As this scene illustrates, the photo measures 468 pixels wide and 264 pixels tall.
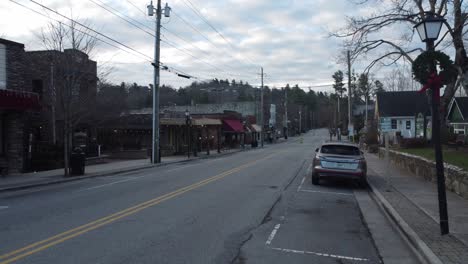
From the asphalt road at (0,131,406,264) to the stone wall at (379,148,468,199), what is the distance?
3.09 metres

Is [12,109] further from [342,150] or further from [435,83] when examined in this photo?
[435,83]

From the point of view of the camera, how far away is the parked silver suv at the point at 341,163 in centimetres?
1616

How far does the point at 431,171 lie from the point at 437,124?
31.1 ft

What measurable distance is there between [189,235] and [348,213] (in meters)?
4.84

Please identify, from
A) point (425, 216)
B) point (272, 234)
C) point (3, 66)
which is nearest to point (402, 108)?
point (3, 66)

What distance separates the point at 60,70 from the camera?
901 inches

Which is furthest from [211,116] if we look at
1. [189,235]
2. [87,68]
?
[189,235]

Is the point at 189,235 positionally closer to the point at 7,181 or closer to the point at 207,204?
the point at 207,204

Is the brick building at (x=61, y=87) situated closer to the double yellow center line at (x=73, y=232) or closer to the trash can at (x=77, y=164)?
the trash can at (x=77, y=164)

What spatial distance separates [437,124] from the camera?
828cm

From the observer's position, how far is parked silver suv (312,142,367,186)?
53.0 ft

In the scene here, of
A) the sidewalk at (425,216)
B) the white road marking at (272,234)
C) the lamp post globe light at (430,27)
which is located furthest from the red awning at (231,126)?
the lamp post globe light at (430,27)

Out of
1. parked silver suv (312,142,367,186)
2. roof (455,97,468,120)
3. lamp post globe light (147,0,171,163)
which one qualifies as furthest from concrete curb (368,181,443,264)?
roof (455,97,468,120)

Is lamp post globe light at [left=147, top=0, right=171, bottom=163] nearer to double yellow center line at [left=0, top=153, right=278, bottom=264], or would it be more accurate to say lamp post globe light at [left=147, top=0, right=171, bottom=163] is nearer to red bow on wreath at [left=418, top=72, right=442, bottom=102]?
double yellow center line at [left=0, top=153, right=278, bottom=264]
